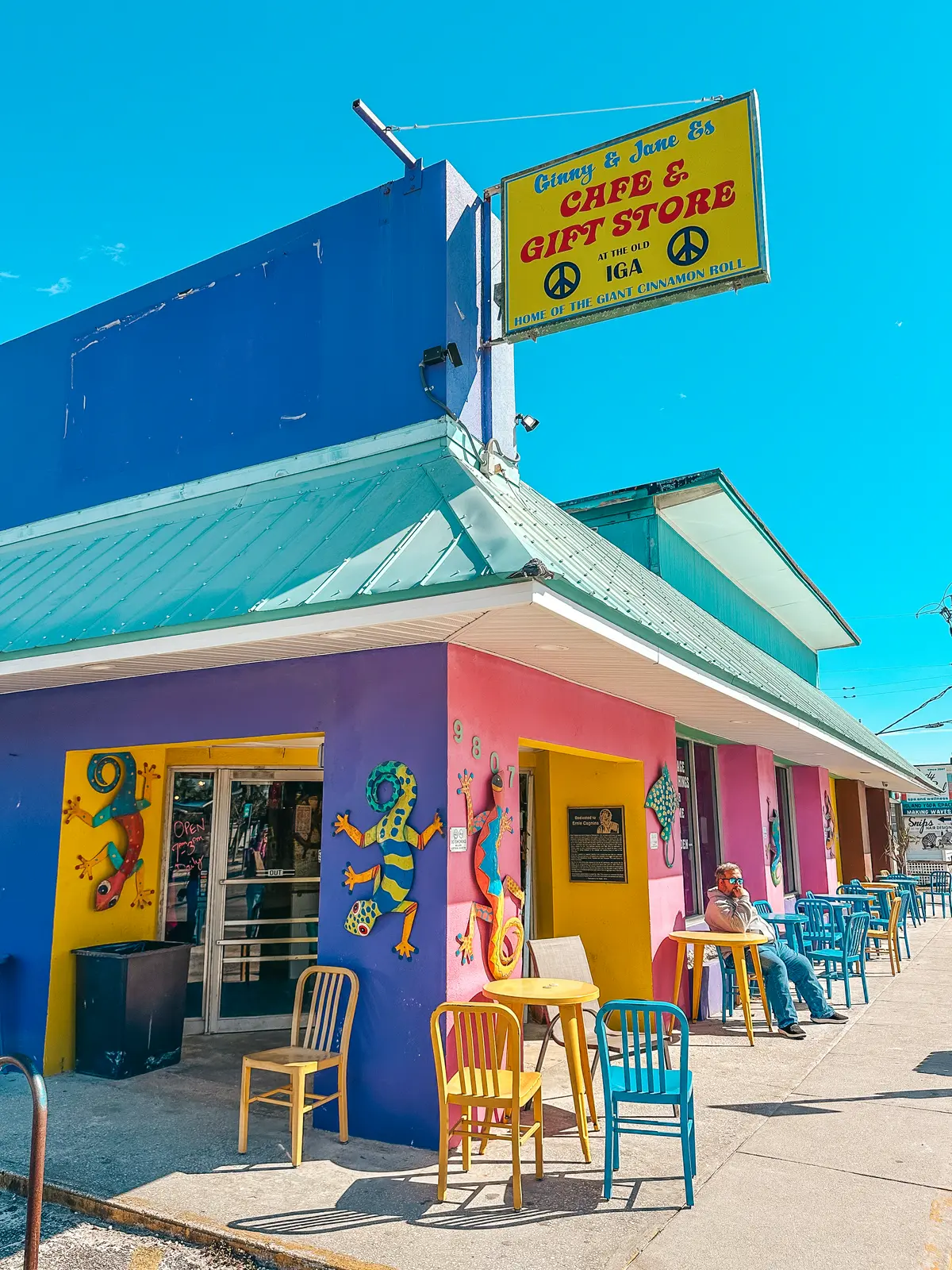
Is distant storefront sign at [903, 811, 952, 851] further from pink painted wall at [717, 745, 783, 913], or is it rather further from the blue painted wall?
the blue painted wall

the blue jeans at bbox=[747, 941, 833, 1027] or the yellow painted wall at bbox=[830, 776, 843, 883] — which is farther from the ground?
the yellow painted wall at bbox=[830, 776, 843, 883]

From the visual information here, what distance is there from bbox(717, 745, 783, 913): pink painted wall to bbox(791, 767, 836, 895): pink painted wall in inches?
142

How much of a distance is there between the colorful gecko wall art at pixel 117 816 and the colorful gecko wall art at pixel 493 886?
3456 mm

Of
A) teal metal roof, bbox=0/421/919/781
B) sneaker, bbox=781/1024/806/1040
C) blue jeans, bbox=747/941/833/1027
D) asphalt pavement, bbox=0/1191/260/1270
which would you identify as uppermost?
teal metal roof, bbox=0/421/919/781

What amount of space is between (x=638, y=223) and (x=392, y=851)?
15.1 ft

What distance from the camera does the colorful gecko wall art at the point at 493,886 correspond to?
591cm

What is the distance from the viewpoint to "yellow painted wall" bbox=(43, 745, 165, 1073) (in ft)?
23.4

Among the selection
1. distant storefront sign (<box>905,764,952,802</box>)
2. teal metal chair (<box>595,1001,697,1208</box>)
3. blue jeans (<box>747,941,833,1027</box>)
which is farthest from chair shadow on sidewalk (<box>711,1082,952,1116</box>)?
distant storefront sign (<box>905,764,952,802</box>)

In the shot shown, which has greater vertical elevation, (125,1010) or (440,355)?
(440,355)

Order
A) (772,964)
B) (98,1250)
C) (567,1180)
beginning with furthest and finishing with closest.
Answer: (772,964) < (567,1180) < (98,1250)

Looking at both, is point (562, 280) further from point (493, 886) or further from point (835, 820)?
point (835, 820)

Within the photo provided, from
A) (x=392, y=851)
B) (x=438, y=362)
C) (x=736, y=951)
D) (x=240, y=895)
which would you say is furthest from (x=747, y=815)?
(x=438, y=362)

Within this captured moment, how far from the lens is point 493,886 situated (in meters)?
6.03

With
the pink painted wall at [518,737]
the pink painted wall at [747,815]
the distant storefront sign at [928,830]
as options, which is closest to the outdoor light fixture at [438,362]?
the pink painted wall at [518,737]
